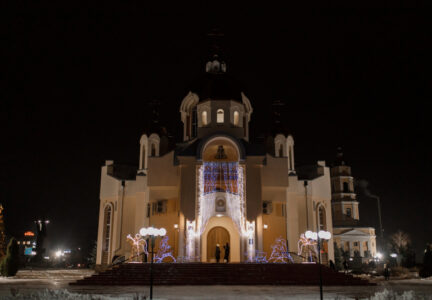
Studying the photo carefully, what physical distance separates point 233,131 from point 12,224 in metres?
50.8

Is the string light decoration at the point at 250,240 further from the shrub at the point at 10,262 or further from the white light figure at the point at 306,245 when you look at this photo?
the shrub at the point at 10,262

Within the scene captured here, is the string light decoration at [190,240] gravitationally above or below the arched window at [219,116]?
below

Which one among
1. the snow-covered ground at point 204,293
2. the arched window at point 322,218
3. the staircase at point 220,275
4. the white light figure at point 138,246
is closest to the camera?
the snow-covered ground at point 204,293

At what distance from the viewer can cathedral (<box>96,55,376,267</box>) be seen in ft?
88.1

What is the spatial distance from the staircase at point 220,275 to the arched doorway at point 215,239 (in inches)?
252

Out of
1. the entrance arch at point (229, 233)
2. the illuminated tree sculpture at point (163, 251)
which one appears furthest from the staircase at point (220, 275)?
the entrance arch at point (229, 233)

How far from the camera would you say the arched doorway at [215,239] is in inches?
1115

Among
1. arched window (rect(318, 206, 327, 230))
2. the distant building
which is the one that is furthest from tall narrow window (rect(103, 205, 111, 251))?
the distant building

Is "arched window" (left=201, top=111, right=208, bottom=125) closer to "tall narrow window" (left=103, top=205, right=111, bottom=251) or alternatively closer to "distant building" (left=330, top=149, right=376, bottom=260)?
"tall narrow window" (left=103, top=205, right=111, bottom=251)

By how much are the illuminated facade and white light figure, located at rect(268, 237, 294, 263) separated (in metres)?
0.21

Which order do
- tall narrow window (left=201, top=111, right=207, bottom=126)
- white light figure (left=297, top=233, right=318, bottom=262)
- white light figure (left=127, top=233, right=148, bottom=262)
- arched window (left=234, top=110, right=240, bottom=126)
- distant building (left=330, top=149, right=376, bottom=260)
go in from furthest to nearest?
distant building (left=330, top=149, right=376, bottom=260) < arched window (left=234, top=110, right=240, bottom=126) < tall narrow window (left=201, top=111, right=207, bottom=126) < white light figure (left=297, top=233, right=318, bottom=262) < white light figure (left=127, top=233, right=148, bottom=262)

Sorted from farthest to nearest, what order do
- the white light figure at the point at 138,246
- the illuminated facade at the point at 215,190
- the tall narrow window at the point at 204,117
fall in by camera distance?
the tall narrow window at the point at 204,117 → the white light figure at the point at 138,246 → the illuminated facade at the point at 215,190

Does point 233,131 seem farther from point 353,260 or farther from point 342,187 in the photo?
point 342,187

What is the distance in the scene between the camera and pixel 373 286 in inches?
789
